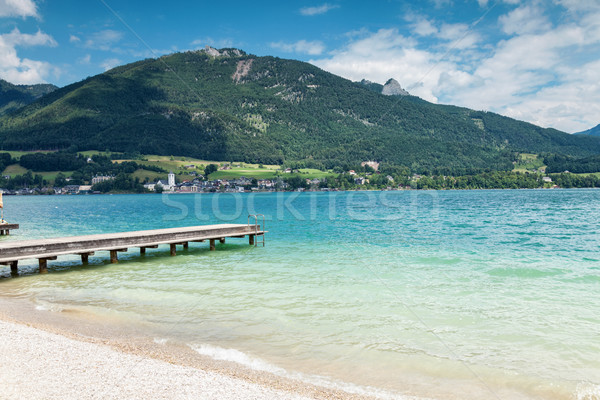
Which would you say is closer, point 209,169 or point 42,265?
point 42,265

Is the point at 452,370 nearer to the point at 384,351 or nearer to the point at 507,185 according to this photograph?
the point at 384,351

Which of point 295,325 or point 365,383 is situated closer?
point 365,383

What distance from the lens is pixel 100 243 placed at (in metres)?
22.7

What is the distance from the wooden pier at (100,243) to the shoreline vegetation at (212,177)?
455ft

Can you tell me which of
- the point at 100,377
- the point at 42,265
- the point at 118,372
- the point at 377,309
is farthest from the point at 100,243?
the point at 100,377

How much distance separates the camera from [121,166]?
600ft

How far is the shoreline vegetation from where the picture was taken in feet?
564

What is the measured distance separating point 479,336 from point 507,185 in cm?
18950

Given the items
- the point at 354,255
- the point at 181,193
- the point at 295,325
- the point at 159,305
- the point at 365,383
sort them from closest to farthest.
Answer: the point at 365,383 → the point at 295,325 → the point at 159,305 → the point at 354,255 → the point at 181,193

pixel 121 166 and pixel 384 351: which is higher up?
pixel 121 166

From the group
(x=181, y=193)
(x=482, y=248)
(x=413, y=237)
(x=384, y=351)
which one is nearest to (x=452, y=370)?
(x=384, y=351)

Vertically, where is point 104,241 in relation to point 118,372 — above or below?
above

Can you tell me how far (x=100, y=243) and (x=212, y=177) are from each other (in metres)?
157

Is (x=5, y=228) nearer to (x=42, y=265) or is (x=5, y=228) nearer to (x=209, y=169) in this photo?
(x=42, y=265)
